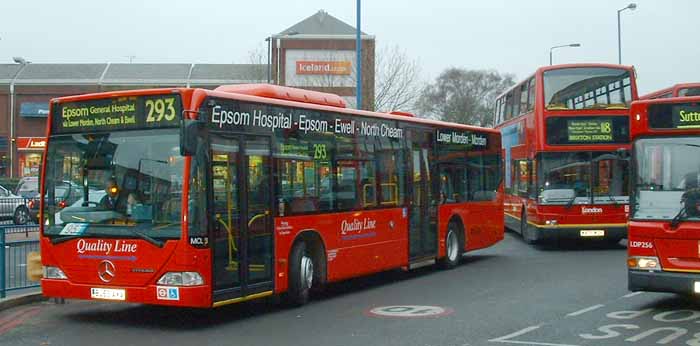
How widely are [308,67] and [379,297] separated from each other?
159 feet

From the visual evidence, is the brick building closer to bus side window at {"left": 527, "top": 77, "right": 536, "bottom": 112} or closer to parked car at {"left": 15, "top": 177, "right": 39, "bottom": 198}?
parked car at {"left": 15, "top": 177, "right": 39, "bottom": 198}

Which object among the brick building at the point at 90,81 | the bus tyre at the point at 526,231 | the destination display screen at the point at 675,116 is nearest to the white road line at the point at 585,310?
the destination display screen at the point at 675,116

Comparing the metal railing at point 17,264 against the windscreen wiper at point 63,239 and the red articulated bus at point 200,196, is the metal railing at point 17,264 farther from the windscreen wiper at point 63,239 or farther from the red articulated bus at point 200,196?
the red articulated bus at point 200,196

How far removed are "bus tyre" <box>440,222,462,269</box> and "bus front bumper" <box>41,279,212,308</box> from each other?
801cm

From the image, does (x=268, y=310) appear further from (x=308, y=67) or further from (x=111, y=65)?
(x=111, y=65)

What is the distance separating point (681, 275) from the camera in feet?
36.4

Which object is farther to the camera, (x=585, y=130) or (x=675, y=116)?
(x=585, y=130)

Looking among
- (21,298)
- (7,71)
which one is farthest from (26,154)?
(21,298)

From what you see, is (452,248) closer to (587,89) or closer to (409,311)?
(587,89)

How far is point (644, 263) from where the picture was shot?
11.4 m

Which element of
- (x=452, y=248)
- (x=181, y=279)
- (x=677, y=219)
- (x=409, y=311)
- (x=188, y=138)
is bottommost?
(x=409, y=311)

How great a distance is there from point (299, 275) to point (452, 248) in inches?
248

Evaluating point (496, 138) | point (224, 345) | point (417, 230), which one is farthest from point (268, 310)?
point (496, 138)

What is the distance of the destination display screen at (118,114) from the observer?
10680mm
